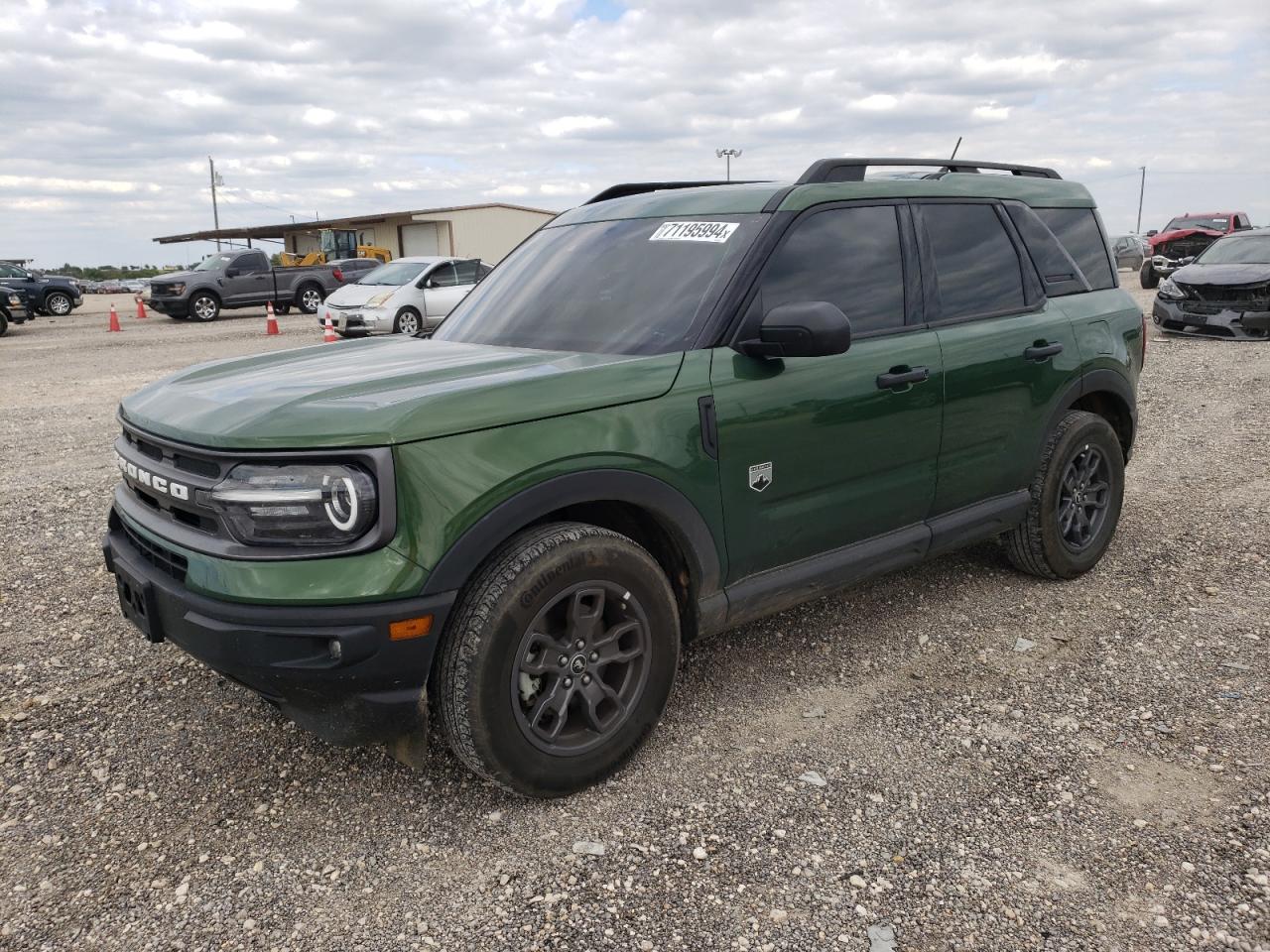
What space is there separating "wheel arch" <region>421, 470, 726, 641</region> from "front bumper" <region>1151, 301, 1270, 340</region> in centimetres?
1297

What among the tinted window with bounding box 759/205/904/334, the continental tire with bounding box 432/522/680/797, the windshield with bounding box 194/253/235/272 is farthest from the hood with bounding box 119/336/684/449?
the windshield with bounding box 194/253/235/272

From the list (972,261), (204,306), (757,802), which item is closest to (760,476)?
(757,802)

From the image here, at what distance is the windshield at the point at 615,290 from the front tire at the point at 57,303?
84.9ft

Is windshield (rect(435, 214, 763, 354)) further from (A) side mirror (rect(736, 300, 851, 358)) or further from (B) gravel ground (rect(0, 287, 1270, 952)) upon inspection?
(B) gravel ground (rect(0, 287, 1270, 952))

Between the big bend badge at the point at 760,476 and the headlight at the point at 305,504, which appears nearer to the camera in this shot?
the headlight at the point at 305,504

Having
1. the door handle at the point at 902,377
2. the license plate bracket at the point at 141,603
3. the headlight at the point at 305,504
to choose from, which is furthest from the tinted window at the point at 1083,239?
the license plate bracket at the point at 141,603

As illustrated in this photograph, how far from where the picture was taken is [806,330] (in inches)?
116

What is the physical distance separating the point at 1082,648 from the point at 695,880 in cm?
222

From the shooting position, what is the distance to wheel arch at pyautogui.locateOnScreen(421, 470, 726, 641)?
101 inches

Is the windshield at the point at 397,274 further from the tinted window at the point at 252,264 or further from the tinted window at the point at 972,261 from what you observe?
the tinted window at the point at 972,261

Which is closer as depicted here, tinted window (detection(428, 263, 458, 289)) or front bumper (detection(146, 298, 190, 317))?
tinted window (detection(428, 263, 458, 289))

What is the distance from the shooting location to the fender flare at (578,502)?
2.54 metres

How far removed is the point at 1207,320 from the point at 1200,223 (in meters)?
16.7

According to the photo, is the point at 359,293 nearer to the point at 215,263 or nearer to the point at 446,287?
the point at 446,287
